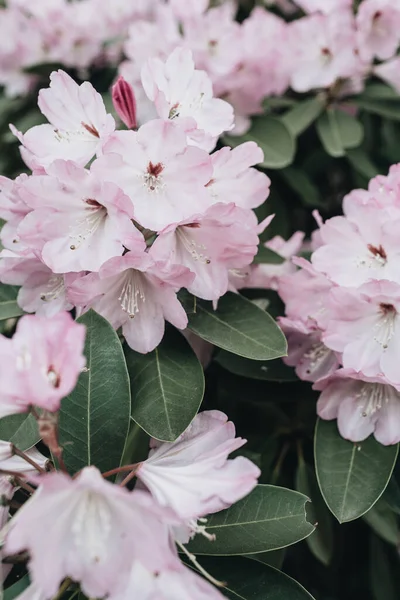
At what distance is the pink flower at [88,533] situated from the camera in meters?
0.63

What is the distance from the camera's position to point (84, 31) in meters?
1.83

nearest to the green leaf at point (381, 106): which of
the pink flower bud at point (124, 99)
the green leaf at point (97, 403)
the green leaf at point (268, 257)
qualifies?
the green leaf at point (268, 257)

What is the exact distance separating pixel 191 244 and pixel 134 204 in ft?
0.31

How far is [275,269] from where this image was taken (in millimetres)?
1289

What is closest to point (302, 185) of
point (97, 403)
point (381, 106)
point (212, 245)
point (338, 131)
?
point (338, 131)

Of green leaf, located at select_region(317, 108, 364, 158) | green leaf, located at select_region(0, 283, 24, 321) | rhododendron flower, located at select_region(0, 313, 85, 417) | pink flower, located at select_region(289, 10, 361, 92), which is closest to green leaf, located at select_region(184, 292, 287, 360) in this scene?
green leaf, located at select_region(0, 283, 24, 321)

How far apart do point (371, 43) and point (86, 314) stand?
1062 mm

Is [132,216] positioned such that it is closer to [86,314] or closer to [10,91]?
[86,314]

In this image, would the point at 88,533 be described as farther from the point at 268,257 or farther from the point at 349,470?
the point at 268,257

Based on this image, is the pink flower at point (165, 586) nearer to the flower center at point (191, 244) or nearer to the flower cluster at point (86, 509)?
the flower cluster at point (86, 509)

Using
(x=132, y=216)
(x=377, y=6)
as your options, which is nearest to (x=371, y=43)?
(x=377, y=6)

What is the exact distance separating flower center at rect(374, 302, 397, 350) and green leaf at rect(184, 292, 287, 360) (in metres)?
0.13

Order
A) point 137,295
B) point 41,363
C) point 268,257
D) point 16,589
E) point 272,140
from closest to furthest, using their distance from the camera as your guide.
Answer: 1. point 41,363
2. point 16,589
3. point 137,295
4. point 268,257
5. point 272,140

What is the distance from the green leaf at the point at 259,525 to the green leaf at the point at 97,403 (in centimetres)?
15
